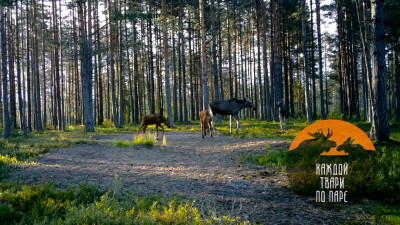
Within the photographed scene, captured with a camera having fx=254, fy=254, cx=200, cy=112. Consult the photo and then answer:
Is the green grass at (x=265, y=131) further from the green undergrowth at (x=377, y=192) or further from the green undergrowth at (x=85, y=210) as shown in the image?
the green undergrowth at (x=85, y=210)

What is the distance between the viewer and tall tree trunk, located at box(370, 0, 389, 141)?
8469 millimetres

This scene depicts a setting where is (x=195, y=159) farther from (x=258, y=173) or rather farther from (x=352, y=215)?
(x=352, y=215)

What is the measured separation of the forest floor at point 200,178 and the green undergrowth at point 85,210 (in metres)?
0.31

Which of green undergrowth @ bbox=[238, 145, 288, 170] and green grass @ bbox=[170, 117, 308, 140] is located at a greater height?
green grass @ bbox=[170, 117, 308, 140]

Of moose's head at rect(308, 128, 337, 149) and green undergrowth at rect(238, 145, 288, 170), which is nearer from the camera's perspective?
moose's head at rect(308, 128, 337, 149)

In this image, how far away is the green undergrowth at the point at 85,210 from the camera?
3.51 metres

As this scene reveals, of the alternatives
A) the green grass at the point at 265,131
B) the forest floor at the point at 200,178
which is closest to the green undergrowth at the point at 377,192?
the forest floor at the point at 200,178

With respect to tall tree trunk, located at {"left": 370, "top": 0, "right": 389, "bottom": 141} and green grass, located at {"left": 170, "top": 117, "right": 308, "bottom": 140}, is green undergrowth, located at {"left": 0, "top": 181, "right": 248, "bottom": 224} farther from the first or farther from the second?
green grass, located at {"left": 170, "top": 117, "right": 308, "bottom": 140}

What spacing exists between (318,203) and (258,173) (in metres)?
2.33

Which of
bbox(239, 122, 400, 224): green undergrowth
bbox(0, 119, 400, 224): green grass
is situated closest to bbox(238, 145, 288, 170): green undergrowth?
bbox(239, 122, 400, 224): green undergrowth

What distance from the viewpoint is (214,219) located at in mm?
3562

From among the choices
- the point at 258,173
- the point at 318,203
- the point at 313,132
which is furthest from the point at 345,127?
the point at 318,203

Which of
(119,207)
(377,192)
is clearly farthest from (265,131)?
(119,207)

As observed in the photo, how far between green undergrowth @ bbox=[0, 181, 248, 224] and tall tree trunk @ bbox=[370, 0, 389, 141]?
720 centimetres
